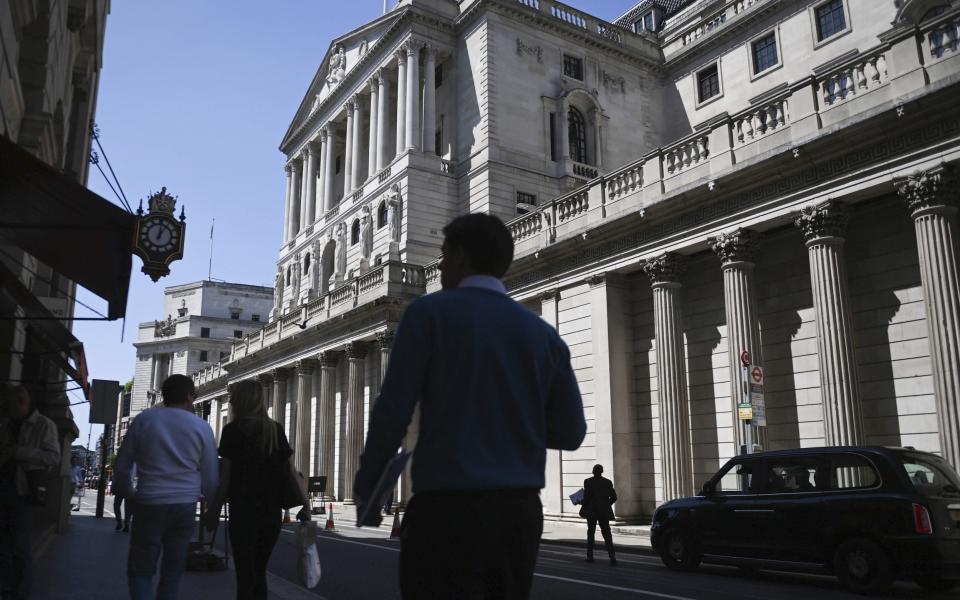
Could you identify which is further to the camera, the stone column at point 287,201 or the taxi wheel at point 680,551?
the stone column at point 287,201

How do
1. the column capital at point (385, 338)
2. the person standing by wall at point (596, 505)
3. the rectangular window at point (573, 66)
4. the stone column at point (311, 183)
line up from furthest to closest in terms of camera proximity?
the stone column at point (311, 183) → the rectangular window at point (573, 66) → the column capital at point (385, 338) → the person standing by wall at point (596, 505)

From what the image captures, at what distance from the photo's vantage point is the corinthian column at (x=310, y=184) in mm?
49875

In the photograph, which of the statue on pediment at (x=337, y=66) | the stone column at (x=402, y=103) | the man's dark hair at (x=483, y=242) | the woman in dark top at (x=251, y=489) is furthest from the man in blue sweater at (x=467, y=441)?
the statue on pediment at (x=337, y=66)

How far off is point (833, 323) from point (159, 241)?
14.0 m

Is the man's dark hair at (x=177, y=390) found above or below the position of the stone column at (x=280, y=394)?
below

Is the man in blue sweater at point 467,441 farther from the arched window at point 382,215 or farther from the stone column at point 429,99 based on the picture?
the arched window at point 382,215

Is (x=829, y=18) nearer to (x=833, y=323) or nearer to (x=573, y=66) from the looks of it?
(x=573, y=66)

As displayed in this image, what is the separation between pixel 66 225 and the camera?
26.8 feet

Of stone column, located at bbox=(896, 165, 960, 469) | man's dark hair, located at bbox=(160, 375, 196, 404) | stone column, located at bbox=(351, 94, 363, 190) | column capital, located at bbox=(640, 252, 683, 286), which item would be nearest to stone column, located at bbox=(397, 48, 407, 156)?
stone column, located at bbox=(351, 94, 363, 190)

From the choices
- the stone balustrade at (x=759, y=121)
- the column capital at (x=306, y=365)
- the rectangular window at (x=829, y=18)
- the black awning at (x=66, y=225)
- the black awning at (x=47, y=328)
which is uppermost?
the rectangular window at (x=829, y=18)

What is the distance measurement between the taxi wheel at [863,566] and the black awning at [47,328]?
10.4 meters

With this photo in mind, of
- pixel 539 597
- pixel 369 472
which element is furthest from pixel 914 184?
pixel 369 472

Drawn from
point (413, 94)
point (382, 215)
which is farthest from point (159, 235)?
point (413, 94)

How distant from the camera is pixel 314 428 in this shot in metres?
39.6
